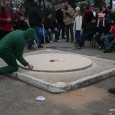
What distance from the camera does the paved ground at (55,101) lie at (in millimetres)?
5609

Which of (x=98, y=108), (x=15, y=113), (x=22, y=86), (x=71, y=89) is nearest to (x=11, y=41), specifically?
(x=22, y=86)

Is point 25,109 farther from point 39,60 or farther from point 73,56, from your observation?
point 73,56

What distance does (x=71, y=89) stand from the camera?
22.0ft

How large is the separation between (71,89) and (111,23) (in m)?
5.88

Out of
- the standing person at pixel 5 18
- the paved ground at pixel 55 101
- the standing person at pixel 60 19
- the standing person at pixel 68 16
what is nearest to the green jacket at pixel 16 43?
the paved ground at pixel 55 101

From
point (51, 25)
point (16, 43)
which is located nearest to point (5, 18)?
point (51, 25)

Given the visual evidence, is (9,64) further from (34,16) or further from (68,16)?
(68,16)

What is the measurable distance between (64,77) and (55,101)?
1.30 meters

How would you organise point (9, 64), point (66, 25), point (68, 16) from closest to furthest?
point (9, 64)
point (68, 16)
point (66, 25)

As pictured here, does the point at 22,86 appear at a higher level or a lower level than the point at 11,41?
lower

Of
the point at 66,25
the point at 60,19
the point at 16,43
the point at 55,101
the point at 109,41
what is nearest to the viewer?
the point at 55,101

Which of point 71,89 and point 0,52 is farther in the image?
point 0,52

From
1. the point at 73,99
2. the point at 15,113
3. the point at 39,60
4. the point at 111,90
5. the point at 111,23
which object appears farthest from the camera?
the point at 111,23

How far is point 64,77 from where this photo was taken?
24.0ft
